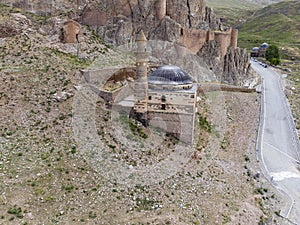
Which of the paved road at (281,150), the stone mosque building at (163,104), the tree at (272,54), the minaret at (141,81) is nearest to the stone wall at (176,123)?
the stone mosque building at (163,104)

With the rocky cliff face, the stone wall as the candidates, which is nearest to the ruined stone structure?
the rocky cliff face

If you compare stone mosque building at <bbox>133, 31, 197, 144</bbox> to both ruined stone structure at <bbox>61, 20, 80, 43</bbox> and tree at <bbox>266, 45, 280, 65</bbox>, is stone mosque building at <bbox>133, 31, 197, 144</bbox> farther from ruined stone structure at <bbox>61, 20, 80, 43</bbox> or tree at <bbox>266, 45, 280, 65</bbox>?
tree at <bbox>266, 45, 280, 65</bbox>

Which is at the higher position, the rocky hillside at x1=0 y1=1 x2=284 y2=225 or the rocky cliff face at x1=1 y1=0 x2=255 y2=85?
the rocky cliff face at x1=1 y1=0 x2=255 y2=85

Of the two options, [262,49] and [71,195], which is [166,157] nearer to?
[71,195]

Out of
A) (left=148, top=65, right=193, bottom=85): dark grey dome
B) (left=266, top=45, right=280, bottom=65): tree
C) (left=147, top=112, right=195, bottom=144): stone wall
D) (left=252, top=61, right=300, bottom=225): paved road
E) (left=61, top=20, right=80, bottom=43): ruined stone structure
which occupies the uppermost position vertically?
(left=61, top=20, right=80, bottom=43): ruined stone structure

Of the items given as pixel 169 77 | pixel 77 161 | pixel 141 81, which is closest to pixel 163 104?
pixel 141 81

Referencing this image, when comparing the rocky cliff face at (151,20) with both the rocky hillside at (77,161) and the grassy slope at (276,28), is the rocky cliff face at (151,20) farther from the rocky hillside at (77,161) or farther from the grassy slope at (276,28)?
the grassy slope at (276,28)

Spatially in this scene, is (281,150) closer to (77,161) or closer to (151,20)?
(77,161)
